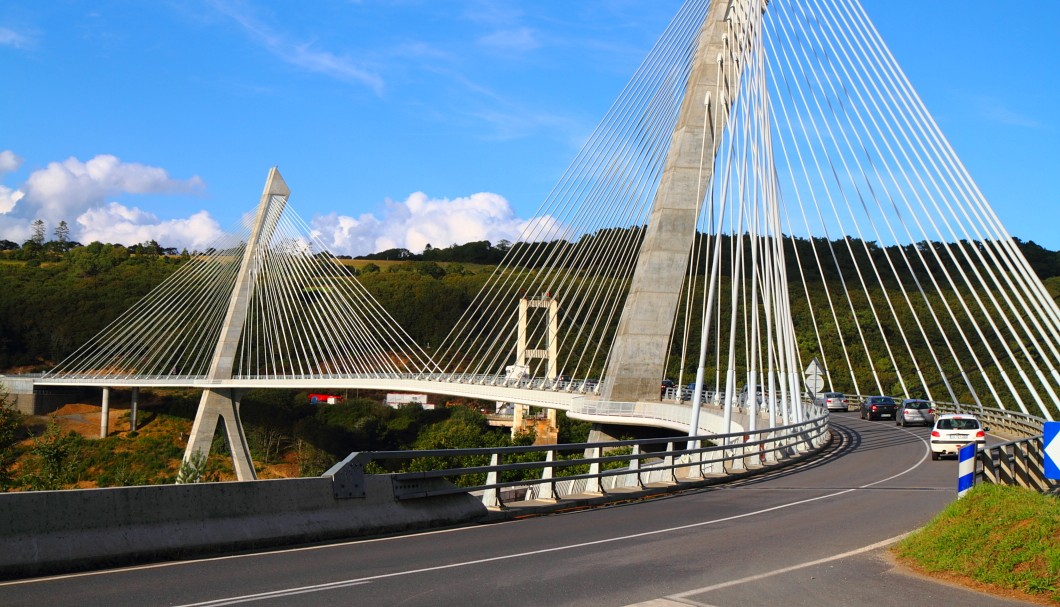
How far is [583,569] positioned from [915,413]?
3609cm

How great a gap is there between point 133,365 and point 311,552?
278 feet

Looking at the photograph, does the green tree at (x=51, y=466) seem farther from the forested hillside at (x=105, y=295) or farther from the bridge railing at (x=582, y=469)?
the forested hillside at (x=105, y=295)

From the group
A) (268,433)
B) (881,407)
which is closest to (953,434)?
(881,407)

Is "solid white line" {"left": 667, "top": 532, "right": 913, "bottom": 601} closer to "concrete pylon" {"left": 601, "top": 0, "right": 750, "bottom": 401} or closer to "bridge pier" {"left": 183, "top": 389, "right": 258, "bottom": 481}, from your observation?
"concrete pylon" {"left": 601, "top": 0, "right": 750, "bottom": 401}

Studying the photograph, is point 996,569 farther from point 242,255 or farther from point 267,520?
point 242,255

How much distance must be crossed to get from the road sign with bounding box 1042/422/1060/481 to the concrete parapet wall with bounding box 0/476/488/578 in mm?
6895

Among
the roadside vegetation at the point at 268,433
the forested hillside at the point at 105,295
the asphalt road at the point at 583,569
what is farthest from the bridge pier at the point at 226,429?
the asphalt road at the point at 583,569

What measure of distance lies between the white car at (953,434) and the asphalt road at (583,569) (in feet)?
39.6

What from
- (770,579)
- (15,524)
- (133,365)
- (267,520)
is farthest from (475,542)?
(133,365)

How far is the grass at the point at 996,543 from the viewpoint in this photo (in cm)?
859

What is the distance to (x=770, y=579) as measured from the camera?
9172 mm

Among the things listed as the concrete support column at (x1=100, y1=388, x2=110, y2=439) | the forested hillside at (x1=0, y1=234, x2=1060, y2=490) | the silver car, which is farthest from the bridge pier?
the silver car

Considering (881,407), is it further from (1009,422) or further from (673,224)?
(673,224)

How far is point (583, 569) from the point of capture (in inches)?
378
